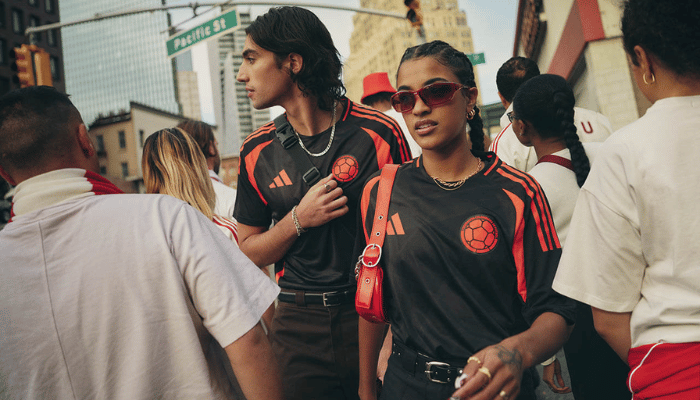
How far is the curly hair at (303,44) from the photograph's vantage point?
9.87 ft

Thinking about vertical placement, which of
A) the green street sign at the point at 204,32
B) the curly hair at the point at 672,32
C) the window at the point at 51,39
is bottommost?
the curly hair at the point at 672,32

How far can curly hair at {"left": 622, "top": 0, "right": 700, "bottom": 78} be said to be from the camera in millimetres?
1533

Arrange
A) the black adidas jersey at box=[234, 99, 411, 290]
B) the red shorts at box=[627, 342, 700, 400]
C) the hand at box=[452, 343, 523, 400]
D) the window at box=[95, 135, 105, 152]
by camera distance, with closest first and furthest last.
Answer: the red shorts at box=[627, 342, 700, 400]
the hand at box=[452, 343, 523, 400]
the black adidas jersey at box=[234, 99, 411, 290]
the window at box=[95, 135, 105, 152]

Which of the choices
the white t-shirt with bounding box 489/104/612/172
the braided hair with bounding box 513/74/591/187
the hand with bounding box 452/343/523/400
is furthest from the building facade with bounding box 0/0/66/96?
the hand with bounding box 452/343/523/400

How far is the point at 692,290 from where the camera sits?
1.50m

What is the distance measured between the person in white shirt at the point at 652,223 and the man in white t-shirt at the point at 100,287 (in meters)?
1.18

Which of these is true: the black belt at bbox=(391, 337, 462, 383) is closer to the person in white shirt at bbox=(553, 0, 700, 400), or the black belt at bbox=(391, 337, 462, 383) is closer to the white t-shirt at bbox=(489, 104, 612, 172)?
the person in white shirt at bbox=(553, 0, 700, 400)

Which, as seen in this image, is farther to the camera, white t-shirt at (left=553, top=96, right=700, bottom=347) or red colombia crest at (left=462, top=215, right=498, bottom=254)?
red colombia crest at (left=462, top=215, right=498, bottom=254)

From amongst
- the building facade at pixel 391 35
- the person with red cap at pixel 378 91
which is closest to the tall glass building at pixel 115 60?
the building facade at pixel 391 35

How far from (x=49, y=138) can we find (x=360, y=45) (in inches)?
4749

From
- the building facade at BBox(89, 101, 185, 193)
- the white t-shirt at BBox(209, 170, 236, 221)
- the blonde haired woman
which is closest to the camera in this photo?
the blonde haired woman

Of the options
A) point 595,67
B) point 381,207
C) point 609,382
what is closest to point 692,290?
point 381,207

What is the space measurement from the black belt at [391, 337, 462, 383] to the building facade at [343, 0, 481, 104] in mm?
94191

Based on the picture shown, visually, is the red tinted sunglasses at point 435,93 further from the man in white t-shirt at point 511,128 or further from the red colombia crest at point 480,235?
the man in white t-shirt at point 511,128
